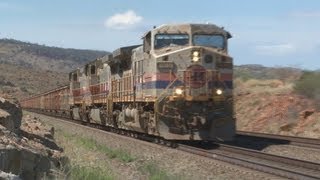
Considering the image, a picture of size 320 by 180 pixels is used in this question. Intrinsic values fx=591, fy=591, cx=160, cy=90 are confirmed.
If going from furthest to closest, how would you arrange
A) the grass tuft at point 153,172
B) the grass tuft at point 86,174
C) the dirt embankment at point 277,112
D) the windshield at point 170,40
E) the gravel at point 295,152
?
the dirt embankment at point 277,112
the windshield at point 170,40
the gravel at point 295,152
the grass tuft at point 153,172
the grass tuft at point 86,174

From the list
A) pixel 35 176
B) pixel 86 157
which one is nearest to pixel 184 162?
pixel 86 157

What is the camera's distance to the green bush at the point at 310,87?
103 feet

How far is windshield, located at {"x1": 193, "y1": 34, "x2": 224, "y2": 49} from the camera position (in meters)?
19.5

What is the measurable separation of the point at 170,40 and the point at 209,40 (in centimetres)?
130

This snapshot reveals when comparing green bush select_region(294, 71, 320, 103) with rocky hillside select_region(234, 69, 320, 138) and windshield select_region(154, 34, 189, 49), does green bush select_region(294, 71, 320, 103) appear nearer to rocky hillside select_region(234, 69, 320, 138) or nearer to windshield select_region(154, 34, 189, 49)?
rocky hillside select_region(234, 69, 320, 138)

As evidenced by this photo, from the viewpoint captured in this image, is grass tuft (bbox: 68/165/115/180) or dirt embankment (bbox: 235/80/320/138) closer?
grass tuft (bbox: 68/165/115/180)

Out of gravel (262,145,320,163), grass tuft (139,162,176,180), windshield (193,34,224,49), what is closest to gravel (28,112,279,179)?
grass tuft (139,162,176,180)

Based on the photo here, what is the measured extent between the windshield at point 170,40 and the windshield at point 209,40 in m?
0.33

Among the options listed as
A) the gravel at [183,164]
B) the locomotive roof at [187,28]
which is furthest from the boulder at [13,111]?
the locomotive roof at [187,28]

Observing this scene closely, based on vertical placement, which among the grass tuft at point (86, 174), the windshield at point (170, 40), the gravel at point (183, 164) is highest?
the windshield at point (170, 40)

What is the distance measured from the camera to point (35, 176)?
28.4 ft

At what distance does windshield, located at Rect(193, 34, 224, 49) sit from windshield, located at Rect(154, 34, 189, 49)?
1.09 ft

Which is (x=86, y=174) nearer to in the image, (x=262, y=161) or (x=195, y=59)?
(x=262, y=161)

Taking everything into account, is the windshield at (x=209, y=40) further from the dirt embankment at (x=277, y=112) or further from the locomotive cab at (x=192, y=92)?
the dirt embankment at (x=277, y=112)
